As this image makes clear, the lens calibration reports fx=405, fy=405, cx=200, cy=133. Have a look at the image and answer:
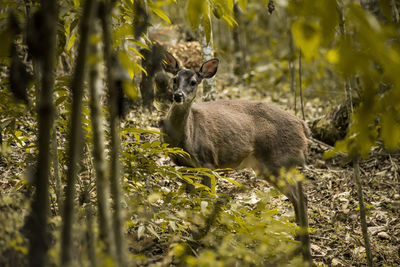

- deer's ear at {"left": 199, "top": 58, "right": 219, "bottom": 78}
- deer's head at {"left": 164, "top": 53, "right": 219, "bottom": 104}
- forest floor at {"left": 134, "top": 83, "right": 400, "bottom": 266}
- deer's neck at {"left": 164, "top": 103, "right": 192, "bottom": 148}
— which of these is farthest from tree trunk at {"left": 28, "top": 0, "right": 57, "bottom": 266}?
deer's ear at {"left": 199, "top": 58, "right": 219, "bottom": 78}

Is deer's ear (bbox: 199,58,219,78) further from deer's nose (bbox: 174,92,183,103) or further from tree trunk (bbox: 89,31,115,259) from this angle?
tree trunk (bbox: 89,31,115,259)

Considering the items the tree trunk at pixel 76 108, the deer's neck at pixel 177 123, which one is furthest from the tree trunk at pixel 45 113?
the deer's neck at pixel 177 123

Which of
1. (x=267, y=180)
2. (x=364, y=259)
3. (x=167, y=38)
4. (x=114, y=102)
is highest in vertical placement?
(x=167, y=38)

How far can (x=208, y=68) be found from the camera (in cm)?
613

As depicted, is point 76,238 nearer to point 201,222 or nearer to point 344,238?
point 201,222

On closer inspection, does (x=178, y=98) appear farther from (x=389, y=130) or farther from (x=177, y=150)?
(x=389, y=130)

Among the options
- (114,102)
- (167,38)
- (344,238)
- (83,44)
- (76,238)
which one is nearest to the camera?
Answer: (83,44)

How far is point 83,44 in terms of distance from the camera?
116 centimetres

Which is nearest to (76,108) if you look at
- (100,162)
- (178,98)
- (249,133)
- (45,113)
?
(45,113)

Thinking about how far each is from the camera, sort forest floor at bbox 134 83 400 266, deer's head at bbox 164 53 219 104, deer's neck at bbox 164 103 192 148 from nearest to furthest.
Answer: forest floor at bbox 134 83 400 266, deer's neck at bbox 164 103 192 148, deer's head at bbox 164 53 219 104

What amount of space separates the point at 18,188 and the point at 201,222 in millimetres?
1351

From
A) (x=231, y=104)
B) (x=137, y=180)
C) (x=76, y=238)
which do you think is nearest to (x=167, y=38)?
(x=231, y=104)

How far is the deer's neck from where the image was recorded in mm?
5383

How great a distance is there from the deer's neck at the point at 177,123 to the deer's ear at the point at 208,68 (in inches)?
28.7
